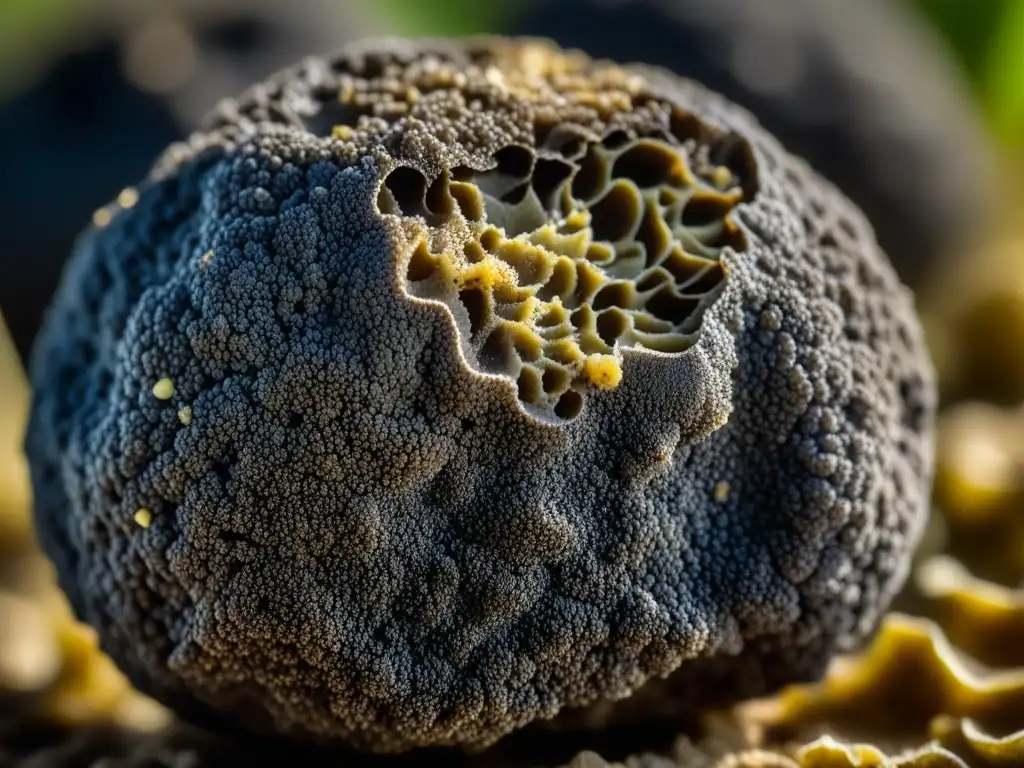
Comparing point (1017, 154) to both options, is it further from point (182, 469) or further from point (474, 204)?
point (182, 469)

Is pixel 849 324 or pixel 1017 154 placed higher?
pixel 1017 154

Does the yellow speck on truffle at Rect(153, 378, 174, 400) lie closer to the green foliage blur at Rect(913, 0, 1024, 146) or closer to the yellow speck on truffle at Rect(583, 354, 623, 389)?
the yellow speck on truffle at Rect(583, 354, 623, 389)

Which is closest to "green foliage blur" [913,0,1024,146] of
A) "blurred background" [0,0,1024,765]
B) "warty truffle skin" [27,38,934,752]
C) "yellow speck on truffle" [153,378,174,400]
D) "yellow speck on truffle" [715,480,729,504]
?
"blurred background" [0,0,1024,765]

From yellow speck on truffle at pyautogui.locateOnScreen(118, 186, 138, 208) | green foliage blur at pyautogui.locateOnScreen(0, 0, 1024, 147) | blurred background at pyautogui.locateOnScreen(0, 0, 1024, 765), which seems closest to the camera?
yellow speck on truffle at pyautogui.locateOnScreen(118, 186, 138, 208)

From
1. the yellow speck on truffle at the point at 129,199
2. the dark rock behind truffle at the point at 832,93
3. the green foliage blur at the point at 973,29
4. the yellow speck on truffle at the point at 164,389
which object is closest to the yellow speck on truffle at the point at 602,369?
the yellow speck on truffle at the point at 164,389

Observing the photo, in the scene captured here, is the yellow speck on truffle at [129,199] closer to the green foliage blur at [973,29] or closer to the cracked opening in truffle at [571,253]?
the cracked opening in truffle at [571,253]

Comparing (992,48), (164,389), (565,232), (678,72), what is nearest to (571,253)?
(565,232)

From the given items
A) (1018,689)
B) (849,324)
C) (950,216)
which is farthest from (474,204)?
(950,216)
